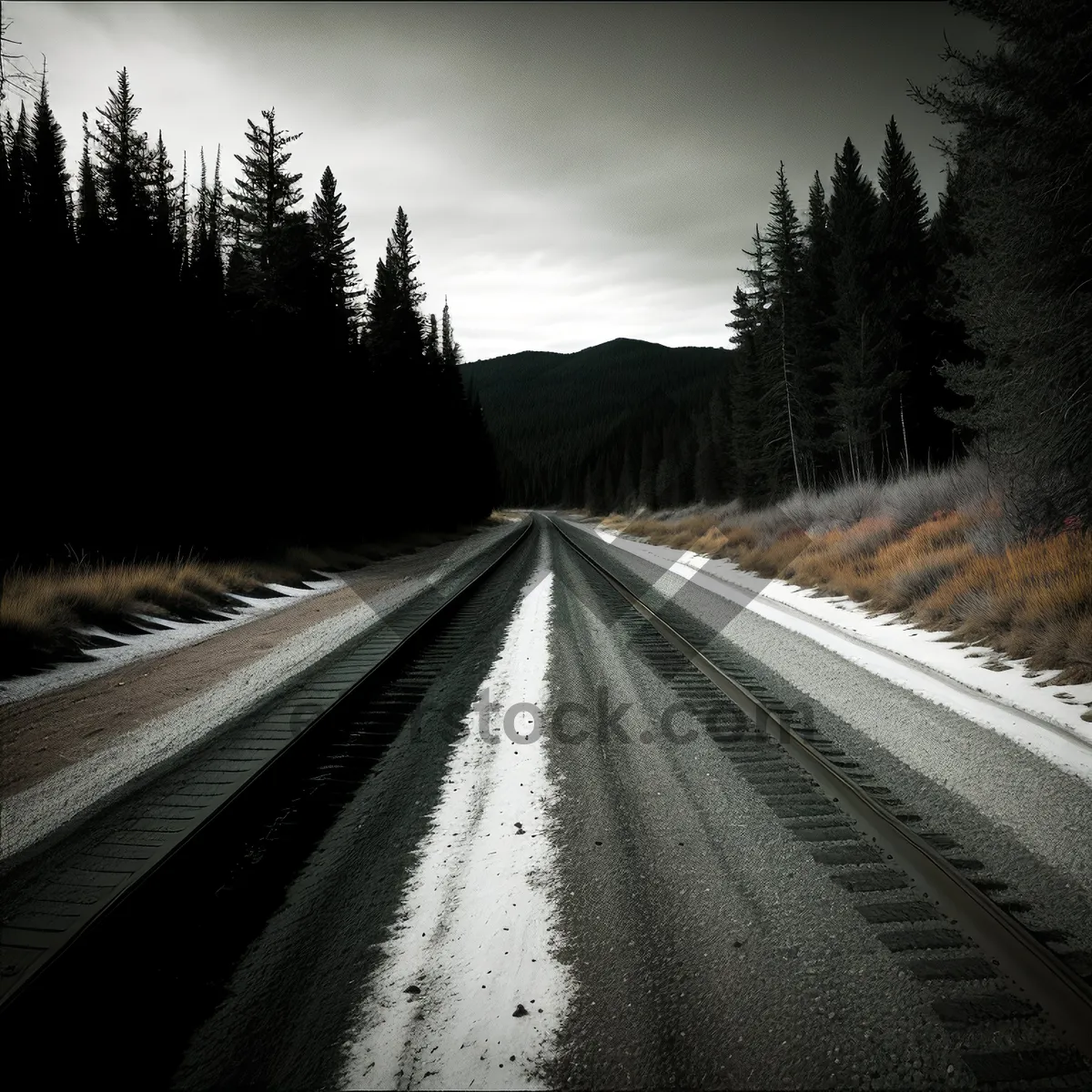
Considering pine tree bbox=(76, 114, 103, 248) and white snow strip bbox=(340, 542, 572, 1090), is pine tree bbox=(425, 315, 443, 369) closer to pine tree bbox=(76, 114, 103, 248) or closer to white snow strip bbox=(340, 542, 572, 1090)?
pine tree bbox=(76, 114, 103, 248)

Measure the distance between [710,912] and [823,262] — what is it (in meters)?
41.4

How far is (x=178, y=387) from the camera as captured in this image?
15.4 metres

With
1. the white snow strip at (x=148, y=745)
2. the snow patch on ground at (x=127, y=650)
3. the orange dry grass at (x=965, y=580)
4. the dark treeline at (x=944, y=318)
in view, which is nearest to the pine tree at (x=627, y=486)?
the dark treeline at (x=944, y=318)

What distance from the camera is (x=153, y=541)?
14.3 metres

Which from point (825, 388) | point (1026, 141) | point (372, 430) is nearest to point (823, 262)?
point (825, 388)

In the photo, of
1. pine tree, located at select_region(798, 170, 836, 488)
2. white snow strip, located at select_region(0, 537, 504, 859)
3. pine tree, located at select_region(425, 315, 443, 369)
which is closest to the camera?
white snow strip, located at select_region(0, 537, 504, 859)

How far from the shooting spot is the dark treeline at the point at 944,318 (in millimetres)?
7305

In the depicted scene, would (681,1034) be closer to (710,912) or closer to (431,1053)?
(710,912)

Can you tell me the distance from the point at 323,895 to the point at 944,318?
1292 inches

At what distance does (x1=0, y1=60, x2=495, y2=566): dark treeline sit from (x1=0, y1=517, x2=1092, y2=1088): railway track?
1089 centimetres

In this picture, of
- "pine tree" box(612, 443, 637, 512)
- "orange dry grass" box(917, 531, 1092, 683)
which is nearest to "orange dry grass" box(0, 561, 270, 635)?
"orange dry grass" box(917, 531, 1092, 683)

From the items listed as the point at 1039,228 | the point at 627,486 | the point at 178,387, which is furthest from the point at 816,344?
the point at 627,486

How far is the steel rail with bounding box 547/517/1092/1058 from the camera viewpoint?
71.0 inches

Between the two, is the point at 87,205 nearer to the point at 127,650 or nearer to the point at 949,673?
the point at 127,650
